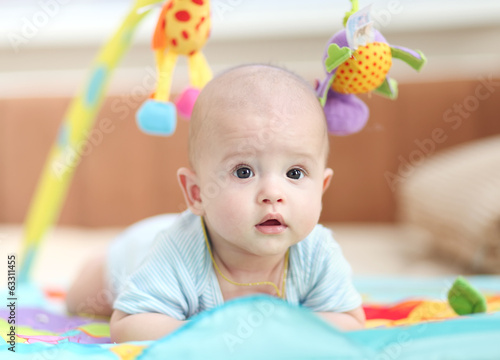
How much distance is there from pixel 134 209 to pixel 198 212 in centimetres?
134

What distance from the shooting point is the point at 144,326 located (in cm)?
62

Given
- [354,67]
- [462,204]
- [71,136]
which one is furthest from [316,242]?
[462,204]

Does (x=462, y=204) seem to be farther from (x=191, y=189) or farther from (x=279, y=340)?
(x=279, y=340)

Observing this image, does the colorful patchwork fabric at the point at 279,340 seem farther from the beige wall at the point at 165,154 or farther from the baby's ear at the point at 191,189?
the beige wall at the point at 165,154

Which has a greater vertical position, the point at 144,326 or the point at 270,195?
the point at 270,195

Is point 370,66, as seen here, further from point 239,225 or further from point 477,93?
point 477,93

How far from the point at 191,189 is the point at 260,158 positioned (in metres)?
0.12

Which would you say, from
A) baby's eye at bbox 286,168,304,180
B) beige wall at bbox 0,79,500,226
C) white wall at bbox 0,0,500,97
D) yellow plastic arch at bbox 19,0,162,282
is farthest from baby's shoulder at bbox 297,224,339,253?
white wall at bbox 0,0,500,97

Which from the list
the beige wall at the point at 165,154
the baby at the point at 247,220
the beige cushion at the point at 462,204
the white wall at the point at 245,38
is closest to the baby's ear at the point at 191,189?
the baby at the point at 247,220

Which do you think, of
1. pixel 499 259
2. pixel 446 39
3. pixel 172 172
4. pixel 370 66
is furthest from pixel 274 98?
pixel 446 39

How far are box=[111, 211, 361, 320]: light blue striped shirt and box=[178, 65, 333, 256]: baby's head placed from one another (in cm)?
7

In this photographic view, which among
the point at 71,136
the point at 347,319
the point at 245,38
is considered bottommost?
the point at 347,319

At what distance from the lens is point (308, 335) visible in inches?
18.4

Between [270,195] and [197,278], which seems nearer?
[270,195]
